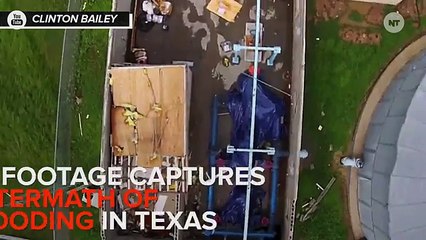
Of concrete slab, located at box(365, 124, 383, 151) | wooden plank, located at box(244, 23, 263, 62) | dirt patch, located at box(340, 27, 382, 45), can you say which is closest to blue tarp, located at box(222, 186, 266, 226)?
concrete slab, located at box(365, 124, 383, 151)

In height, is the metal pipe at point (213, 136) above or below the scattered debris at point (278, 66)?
below

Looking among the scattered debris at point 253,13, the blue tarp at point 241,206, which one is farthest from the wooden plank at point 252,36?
the blue tarp at point 241,206

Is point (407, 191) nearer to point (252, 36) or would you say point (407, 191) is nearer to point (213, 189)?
point (213, 189)

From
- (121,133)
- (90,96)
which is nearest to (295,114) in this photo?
(121,133)

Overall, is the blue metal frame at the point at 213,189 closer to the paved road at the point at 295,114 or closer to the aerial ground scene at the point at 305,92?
the paved road at the point at 295,114

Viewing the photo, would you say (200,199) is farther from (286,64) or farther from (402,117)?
(402,117)

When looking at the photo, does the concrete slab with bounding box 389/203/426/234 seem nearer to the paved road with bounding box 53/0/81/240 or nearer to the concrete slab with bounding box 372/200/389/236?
the concrete slab with bounding box 372/200/389/236
